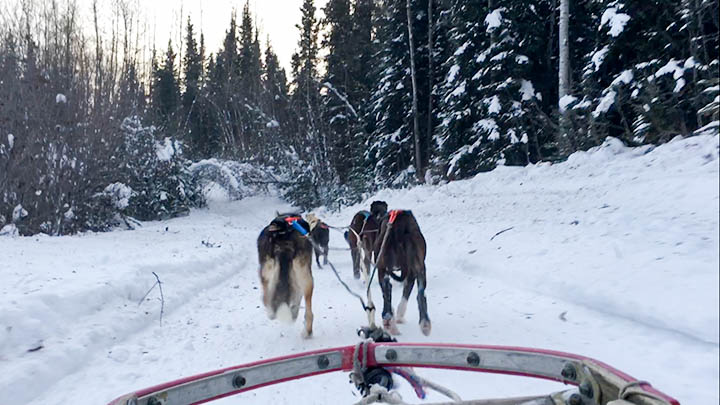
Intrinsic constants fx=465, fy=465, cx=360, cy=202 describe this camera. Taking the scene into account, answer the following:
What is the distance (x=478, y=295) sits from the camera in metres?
4.88

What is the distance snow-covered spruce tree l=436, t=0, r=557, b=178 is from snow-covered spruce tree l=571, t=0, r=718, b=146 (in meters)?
10.8

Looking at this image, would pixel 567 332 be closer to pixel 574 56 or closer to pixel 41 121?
pixel 574 56

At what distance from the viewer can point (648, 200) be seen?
2.93 feet

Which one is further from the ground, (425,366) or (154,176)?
(154,176)

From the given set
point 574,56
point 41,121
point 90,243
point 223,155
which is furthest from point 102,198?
point 223,155

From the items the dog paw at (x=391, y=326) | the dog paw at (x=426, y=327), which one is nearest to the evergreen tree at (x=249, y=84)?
the dog paw at (x=391, y=326)

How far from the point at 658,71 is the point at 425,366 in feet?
3.86

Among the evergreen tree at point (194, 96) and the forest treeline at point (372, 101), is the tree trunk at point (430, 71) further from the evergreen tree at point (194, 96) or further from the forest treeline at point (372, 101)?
the evergreen tree at point (194, 96)

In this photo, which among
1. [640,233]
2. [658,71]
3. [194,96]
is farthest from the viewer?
[194,96]

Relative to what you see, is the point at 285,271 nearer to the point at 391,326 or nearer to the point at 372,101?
the point at 391,326

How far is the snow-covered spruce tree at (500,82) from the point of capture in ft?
42.7

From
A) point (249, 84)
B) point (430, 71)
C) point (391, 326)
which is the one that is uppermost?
point (249, 84)

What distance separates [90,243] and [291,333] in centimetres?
772

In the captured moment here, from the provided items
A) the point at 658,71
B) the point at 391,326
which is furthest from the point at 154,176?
the point at 658,71
